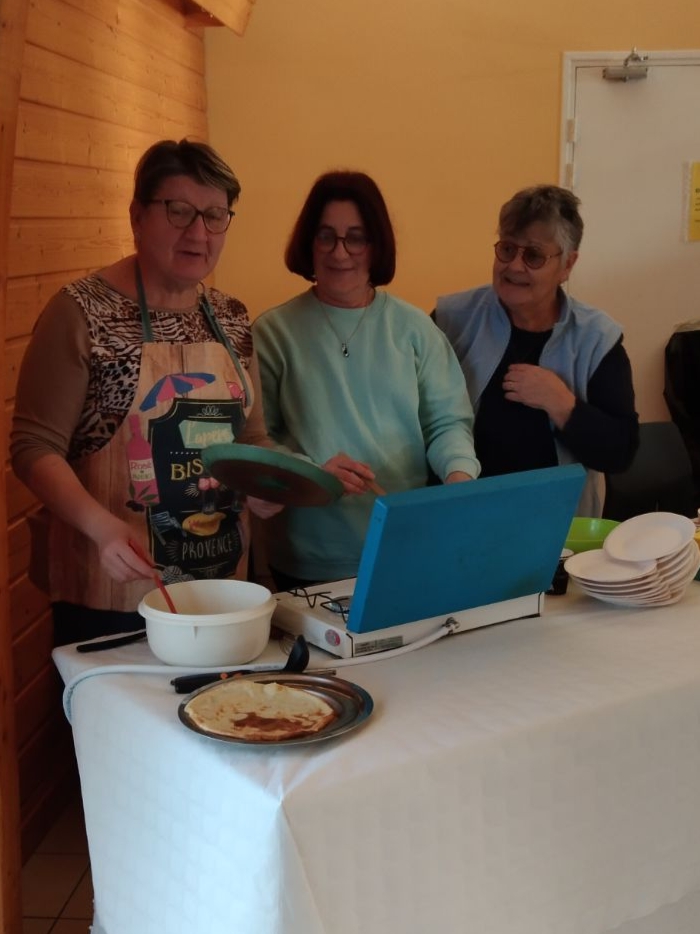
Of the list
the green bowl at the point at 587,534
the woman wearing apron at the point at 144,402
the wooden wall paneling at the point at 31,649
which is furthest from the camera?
the wooden wall paneling at the point at 31,649

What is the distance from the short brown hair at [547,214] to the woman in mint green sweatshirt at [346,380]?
0.34 metres

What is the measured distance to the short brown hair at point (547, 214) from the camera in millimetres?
2127

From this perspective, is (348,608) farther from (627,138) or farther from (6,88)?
(627,138)

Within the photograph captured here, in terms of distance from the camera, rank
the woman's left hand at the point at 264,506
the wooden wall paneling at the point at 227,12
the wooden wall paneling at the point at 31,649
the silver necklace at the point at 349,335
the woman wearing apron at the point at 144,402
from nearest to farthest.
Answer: the woman wearing apron at the point at 144,402 → the woman's left hand at the point at 264,506 → the silver necklace at the point at 349,335 → the wooden wall paneling at the point at 31,649 → the wooden wall paneling at the point at 227,12

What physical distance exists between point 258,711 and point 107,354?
0.66 meters

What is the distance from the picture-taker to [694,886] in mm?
1355

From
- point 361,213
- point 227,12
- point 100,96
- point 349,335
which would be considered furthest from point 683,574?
point 227,12

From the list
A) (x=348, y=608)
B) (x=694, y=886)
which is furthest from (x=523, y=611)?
(x=694, y=886)

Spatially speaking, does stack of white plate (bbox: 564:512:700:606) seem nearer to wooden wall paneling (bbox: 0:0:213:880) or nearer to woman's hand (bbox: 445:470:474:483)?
woman's hand (bbox: 445:470:474:483)

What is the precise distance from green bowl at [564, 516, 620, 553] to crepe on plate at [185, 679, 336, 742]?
0.76 meters

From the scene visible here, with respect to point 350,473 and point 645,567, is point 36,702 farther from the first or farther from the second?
point 645,567

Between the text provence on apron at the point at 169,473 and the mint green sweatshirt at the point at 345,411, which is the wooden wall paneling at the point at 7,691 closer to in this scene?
the text provence on apron at the point at 169,473

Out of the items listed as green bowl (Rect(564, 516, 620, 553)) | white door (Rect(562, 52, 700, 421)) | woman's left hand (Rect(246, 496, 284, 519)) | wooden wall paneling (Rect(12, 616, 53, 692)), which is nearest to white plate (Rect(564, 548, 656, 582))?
green bowl (Rect(564, 516, 620, 553))

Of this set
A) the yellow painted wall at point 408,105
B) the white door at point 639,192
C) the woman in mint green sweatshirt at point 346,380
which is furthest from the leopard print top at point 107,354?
the white door at point 639,192
